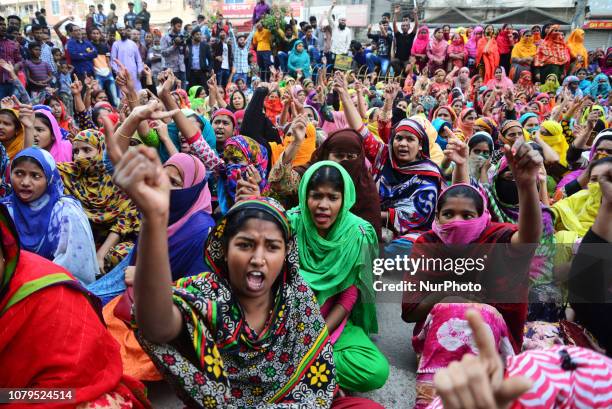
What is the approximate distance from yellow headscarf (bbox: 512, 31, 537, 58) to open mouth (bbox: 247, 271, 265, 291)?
40.7ft

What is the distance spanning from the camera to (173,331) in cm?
132

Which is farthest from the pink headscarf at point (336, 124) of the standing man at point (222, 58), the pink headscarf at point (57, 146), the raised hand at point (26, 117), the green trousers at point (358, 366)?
the standing man at point (222, 58)

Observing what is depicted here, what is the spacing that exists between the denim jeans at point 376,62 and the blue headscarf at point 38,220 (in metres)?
10.6

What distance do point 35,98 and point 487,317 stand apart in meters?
7.15

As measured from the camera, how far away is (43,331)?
147cm

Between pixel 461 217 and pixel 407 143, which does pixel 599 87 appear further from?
pixel 461 217

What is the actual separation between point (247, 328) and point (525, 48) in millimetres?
12671

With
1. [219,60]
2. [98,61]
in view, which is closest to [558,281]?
[98,61]

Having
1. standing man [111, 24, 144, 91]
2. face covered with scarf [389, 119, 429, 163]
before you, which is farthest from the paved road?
standing man [111, 24, 144, 91]

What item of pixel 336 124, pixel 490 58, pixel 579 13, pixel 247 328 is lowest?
pixel 247 328

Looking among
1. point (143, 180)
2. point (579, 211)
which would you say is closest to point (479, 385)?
point (143, 180)

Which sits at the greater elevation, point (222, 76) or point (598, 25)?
point (598, 25)

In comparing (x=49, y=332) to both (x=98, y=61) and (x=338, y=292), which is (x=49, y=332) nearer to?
(x=338, y=292)

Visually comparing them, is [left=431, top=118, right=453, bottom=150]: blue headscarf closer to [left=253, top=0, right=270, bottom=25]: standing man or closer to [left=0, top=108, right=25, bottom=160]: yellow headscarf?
[left=0, top=108, right=25, bottom=160]: yellow headscarf
